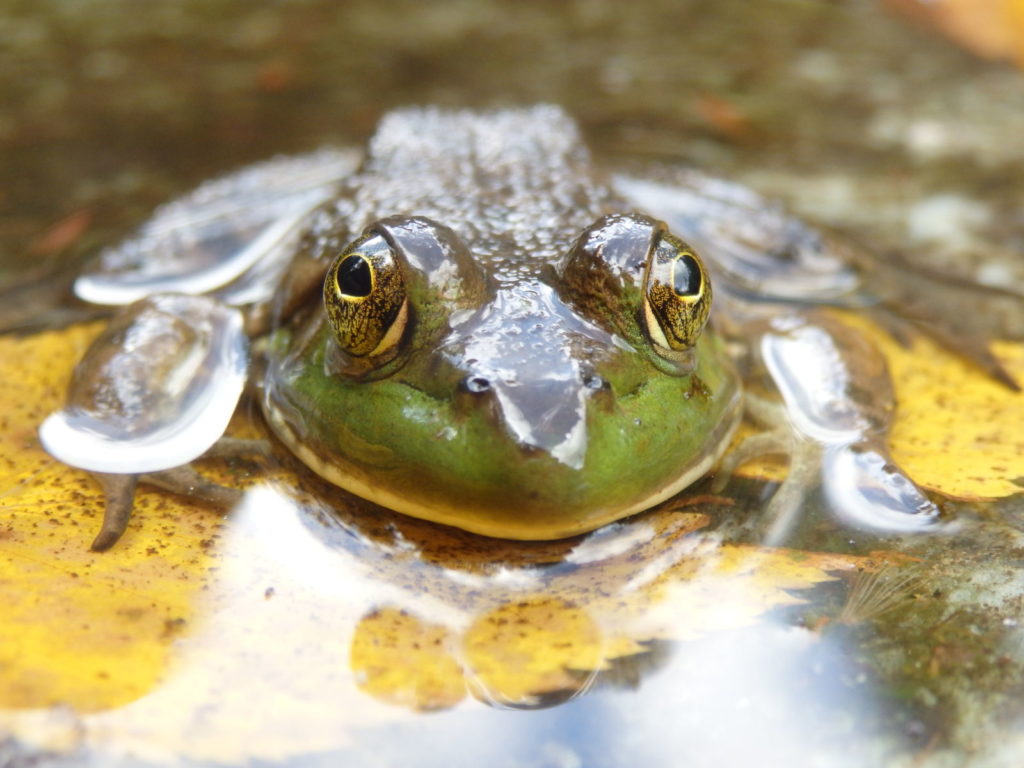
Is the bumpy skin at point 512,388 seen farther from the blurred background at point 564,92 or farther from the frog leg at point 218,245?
the blurred background at point 564,92

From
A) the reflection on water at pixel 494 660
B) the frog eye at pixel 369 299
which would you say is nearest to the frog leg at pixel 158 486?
the reflection on water at pixel 494 660

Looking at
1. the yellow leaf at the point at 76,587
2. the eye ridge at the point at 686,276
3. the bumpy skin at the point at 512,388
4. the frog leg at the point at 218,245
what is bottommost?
the frog leg at the point at 218,245

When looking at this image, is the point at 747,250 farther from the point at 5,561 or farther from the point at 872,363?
the point at 5,561

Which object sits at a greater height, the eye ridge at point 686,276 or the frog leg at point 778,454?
the eye ridge at point 686,276

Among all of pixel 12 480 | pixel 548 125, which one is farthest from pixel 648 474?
pixel 548 125

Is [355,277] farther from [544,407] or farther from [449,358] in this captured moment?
[544,407]

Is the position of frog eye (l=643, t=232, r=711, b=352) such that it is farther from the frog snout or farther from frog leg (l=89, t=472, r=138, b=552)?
frog leg (l=89, t=472, r=138, b=552)
